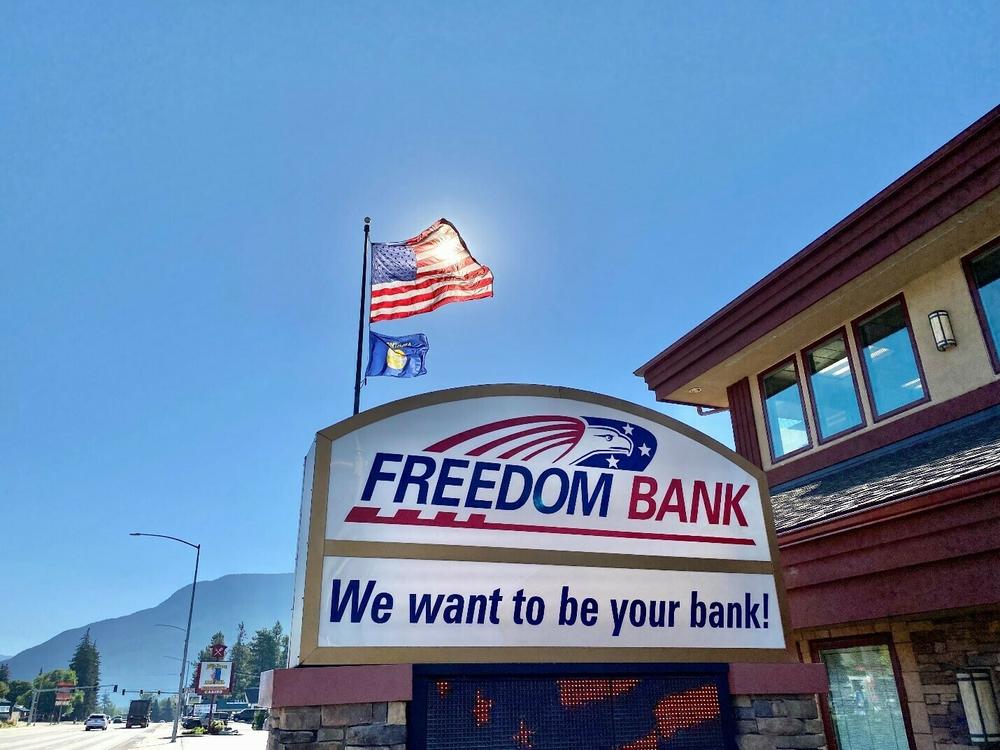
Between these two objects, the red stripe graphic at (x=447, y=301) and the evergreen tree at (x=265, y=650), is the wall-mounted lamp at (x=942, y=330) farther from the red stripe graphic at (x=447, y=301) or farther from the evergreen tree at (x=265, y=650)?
the evergreen tree at (x=265, y=650)

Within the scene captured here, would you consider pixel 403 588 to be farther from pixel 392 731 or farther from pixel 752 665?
pixel 752 665

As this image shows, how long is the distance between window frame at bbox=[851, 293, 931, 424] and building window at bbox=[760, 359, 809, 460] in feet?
4.51

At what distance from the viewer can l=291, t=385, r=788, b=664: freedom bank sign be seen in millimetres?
5430

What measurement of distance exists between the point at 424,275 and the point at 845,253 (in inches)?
264

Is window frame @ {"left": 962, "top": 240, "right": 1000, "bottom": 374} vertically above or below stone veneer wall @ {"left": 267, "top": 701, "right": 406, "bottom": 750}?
above

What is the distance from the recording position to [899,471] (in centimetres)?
916

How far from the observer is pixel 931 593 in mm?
7484

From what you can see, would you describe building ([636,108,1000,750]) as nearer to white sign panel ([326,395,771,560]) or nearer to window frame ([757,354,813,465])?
window frame ([757,354,813,465])

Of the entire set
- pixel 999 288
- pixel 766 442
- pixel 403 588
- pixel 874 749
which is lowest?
pixel 874 749

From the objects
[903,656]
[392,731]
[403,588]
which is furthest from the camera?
[903,656]

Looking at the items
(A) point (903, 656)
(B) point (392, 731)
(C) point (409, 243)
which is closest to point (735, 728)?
(B) point (392, 731)

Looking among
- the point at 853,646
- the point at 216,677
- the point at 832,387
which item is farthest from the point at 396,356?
the point at 216,677

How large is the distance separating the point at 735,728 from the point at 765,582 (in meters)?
1.37

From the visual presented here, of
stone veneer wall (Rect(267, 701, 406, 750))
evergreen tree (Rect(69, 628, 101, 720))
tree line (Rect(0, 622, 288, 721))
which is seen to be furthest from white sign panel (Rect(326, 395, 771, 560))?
evergreen tree (Rect(69, 628, 101, 720))
